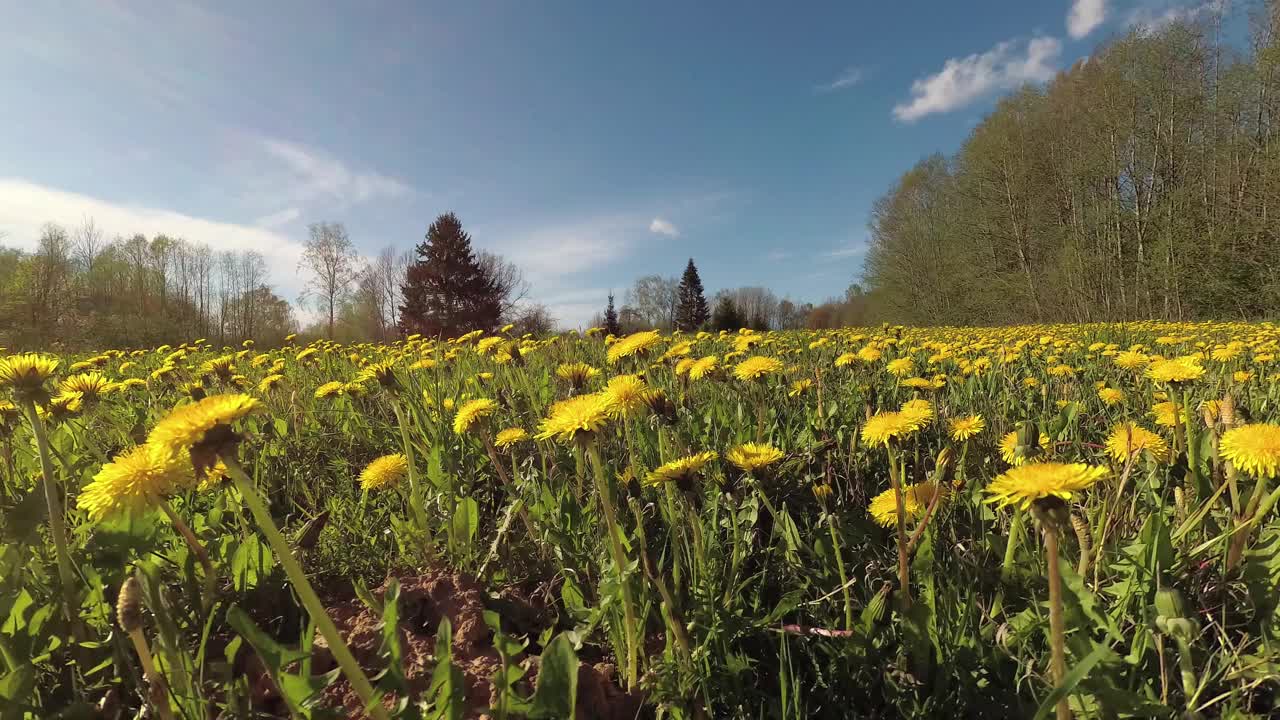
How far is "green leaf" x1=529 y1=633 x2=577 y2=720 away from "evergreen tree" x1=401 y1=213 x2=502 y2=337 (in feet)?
97.3

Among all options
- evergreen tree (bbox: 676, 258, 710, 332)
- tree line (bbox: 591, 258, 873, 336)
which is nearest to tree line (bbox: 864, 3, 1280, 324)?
tree line (bbox: 591, 258, 873, 336)

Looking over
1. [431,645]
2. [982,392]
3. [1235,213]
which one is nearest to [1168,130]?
[1235,213]

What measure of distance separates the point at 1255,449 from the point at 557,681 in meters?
1.42

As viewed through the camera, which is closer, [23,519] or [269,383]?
[23,519]

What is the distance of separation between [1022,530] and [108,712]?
5.85 feet

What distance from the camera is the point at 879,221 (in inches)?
1116

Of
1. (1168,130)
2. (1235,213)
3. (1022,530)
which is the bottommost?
(1022,530)

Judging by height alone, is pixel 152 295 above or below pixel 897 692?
above

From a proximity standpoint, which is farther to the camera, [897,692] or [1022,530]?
[1022,530]

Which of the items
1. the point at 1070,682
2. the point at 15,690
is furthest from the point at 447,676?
the point at 1070,682

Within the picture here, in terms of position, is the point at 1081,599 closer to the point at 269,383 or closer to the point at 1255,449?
the point at 1255,449

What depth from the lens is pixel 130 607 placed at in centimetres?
67

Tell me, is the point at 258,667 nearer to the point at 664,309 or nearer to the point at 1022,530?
the point at 1022,530

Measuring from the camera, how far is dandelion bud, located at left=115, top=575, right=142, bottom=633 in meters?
0.66
